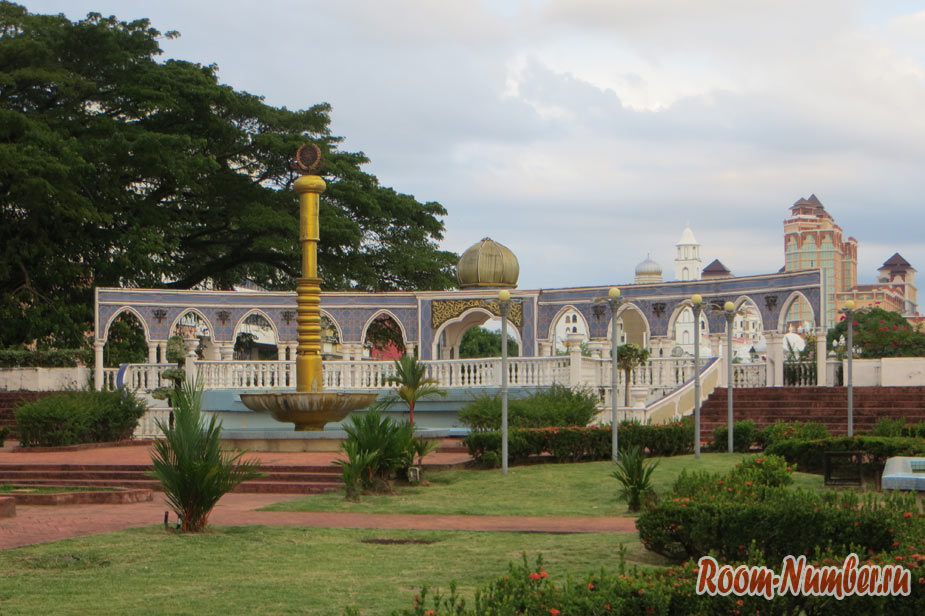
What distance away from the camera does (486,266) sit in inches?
1292

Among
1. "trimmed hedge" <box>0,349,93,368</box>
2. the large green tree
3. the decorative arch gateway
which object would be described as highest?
the large green tree

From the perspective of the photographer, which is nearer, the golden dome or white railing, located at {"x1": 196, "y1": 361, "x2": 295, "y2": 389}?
white railing, located at {"x1": 196, "y1": 361, "x2": 295, "y2": 389}

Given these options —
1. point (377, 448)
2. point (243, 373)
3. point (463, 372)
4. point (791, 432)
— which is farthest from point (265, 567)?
point (243, 373)

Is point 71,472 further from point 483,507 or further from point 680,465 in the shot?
point 680,465

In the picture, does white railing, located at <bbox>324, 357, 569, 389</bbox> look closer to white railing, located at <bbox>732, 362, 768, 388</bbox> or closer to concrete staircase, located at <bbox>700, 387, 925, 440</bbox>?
concrete staircase, located at <bbox>700, 387, 925, 440</bbox>

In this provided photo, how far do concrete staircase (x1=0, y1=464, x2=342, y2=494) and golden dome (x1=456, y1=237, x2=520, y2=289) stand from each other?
564 inches

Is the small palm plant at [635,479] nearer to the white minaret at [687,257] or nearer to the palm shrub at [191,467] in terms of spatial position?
the palm shrub at [191,467]

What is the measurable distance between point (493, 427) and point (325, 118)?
21662mm

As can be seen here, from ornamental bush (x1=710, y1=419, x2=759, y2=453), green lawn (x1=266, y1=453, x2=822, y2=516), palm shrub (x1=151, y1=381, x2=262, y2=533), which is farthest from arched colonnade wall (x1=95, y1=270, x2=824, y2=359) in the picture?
palm shrub (x1=151, y1=381, x2=262, y2=533)

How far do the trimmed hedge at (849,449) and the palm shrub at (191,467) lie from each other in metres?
9.28

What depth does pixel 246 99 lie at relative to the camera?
38500mm

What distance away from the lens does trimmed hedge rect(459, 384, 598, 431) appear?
22.3 meters

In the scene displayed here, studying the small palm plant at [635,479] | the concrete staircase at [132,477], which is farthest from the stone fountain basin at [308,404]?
the small palm plant at [635,479]

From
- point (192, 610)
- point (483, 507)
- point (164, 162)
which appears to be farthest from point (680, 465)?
point (164, 162)
